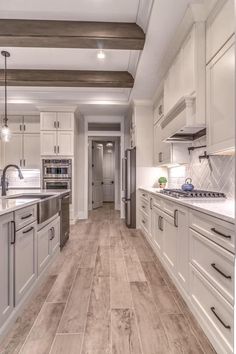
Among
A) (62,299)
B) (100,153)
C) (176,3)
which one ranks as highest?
(176,3)

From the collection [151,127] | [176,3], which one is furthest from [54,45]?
[151,127]

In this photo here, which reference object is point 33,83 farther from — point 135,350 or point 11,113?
point 135,350

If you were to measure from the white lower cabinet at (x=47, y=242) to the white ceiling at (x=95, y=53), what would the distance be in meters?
2.35

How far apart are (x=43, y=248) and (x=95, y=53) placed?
2.75 m

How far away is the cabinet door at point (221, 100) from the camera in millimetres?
1767

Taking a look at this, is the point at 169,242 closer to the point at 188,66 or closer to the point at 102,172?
the point at 188,66

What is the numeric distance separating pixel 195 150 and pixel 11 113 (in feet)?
14.7

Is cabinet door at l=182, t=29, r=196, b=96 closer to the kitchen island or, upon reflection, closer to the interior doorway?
the kitchen island

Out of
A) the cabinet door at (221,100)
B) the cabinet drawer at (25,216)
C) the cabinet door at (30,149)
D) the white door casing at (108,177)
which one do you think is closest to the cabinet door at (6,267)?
the cabinet drawer at (25,216)

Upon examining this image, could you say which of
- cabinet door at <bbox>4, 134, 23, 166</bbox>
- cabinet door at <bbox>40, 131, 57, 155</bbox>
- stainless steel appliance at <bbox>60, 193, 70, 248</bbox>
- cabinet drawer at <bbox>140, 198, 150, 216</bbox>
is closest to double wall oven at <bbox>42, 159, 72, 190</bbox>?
cabinet door at <bbox>40, 131, 57, 155</bbox>

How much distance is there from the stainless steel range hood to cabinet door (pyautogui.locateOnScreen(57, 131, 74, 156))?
2.54 m

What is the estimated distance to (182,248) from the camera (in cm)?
212

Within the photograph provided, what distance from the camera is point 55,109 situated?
17.2ft

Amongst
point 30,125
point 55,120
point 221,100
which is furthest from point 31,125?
point 221,100
